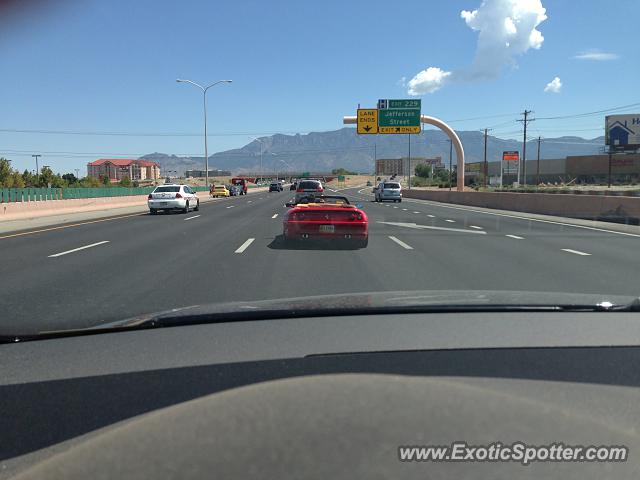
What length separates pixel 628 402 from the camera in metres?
2.70

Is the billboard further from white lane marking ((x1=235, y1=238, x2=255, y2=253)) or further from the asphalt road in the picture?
white lane marking ((x1=235, y1=238, x2=255, y2=253))

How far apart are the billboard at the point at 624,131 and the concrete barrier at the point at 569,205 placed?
178ft

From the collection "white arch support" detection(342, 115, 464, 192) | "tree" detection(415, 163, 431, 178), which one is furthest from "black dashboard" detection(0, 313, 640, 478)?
"tree" detection(415, 163, 431, 178)

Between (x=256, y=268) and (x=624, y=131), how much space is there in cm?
8603

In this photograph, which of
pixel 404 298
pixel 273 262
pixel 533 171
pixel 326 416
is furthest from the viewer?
pixel 533 171

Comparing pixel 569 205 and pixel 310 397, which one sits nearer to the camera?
pixel 310 397

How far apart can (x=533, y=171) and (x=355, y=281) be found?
414ft

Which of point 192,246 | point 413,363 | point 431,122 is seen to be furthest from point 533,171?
point 413,363

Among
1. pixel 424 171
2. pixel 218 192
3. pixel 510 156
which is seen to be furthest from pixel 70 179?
pixel 424 171

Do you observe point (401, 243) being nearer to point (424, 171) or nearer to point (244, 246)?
point (244, 246)

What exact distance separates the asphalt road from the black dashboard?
5.07ft

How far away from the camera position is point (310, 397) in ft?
8.85

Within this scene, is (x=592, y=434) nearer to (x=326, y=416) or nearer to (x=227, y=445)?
(x=326, y=416)

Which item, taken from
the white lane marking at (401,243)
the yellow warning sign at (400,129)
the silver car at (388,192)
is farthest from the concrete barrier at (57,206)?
the yellow warning sign at (400,129)
